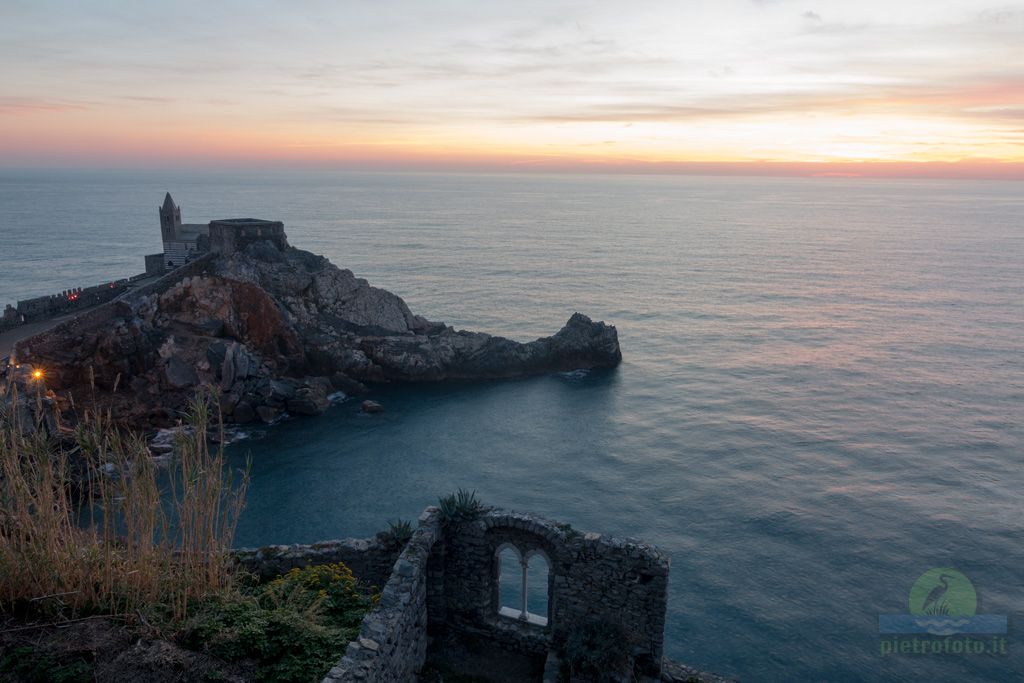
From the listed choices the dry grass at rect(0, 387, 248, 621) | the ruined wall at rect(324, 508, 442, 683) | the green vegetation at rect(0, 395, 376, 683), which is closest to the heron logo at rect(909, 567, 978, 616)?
the ruined wall at rect(324, 508, 442, 683)

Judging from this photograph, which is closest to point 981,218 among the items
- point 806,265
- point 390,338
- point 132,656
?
point 806,265

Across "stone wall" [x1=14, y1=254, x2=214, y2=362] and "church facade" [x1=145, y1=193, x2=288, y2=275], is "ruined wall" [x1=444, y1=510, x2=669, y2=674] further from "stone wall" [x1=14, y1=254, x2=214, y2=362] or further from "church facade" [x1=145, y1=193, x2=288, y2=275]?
"church facade" [x1=145, y1=193, x2=288, y2=275]

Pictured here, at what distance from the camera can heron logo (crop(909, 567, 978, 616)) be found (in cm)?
2442

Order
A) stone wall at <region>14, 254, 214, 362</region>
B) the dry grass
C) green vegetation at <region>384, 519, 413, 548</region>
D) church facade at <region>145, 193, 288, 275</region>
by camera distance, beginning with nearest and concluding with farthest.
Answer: the dry grass
green vegetation at <region>384, 519, 413, 548</region>
stone wall at <region>14, 254, 214, 362</region>
church facade at <region>145, 193, 288, 275</region>

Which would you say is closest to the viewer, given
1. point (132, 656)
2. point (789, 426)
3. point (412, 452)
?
point (132, 656)

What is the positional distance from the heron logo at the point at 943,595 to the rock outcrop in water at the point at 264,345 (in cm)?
2966

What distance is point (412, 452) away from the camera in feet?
126

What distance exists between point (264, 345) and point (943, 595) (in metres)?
40.5

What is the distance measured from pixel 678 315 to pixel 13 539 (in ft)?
210

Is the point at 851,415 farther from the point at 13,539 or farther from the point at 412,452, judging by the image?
the point at 13,539

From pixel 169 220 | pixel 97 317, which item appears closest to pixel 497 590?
Result: pixel 97 317

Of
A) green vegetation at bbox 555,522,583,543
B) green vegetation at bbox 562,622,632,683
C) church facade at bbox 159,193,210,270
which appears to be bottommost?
green vegetation at bbox 562,622,632,683

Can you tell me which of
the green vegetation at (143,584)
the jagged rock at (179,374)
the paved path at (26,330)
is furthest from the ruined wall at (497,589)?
the paved path at (26,330)

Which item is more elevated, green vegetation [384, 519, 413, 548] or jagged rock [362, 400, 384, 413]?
green vegetation [384, 519, 413, 548]
